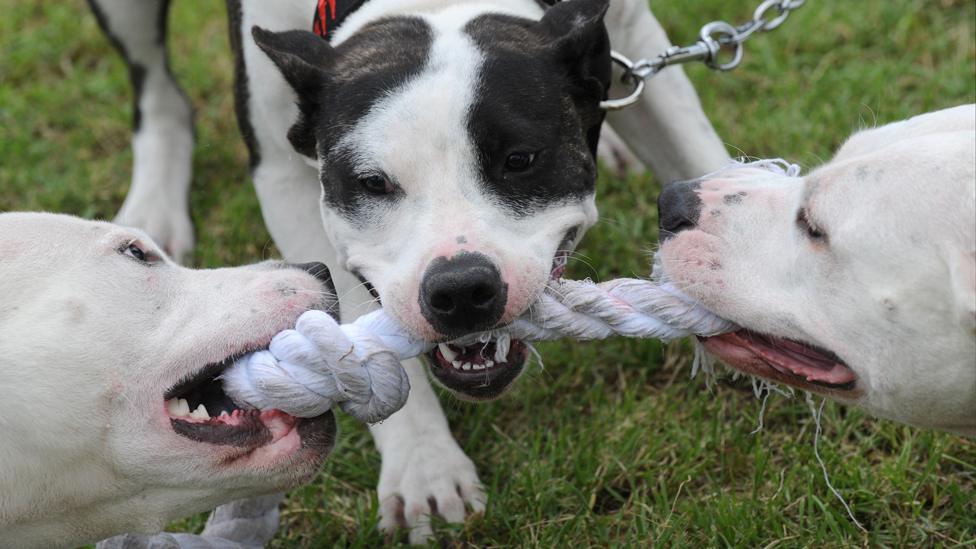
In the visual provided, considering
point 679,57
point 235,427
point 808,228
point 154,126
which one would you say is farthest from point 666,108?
point 154,126

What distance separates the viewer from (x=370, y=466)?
391 cm

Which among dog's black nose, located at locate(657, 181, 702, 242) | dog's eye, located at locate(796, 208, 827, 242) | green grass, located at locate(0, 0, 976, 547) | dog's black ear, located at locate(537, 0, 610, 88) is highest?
dog's black ear, located at locate(537, 0, 610, 88)

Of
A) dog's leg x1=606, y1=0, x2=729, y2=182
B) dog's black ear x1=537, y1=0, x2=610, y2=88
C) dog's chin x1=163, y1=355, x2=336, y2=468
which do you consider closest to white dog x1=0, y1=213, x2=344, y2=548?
dog's chin x1=163, y1=355, x2=336, y2=468

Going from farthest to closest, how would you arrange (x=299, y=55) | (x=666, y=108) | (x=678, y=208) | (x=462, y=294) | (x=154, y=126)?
(x=154, y=126), (x=666, y=108), (x=299, y=55), (x=678, y=208), (x=462, y=294)

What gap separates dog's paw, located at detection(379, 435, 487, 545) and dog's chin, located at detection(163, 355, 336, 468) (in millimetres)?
840

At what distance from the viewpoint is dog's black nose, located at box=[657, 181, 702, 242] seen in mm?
3002

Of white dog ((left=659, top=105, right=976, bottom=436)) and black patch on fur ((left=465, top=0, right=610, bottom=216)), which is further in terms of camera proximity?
black patch on fur ((left=465, top=0, right=610, bottom=216))

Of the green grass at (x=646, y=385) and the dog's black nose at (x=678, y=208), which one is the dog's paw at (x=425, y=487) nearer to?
the green grass at (x=646, y=385)

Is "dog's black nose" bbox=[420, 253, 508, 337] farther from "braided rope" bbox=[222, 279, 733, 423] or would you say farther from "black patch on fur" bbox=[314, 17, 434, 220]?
"black patch on fur" bbox=[314, 17, 434, 220]

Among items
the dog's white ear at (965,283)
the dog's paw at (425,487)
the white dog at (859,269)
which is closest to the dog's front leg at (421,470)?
the dog's paw at (425,487)

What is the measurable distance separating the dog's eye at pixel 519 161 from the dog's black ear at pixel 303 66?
2.01ft

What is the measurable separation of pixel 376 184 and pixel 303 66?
42 centimetres

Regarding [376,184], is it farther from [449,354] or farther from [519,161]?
[449,354]

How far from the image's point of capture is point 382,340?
115 inches
